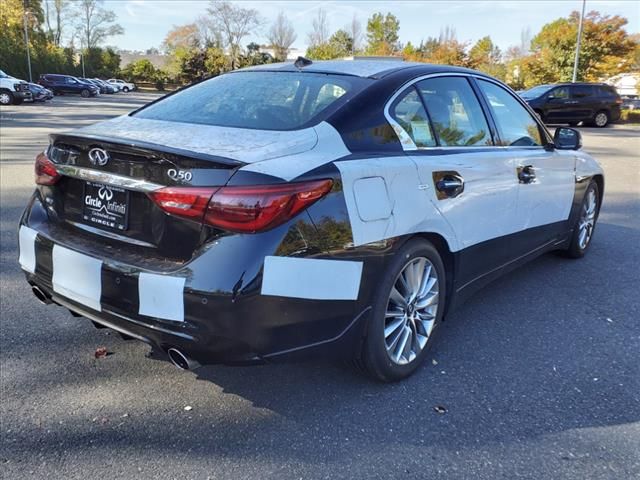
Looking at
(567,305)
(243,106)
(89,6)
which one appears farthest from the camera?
(89,6)

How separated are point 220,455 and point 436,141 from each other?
195 cm

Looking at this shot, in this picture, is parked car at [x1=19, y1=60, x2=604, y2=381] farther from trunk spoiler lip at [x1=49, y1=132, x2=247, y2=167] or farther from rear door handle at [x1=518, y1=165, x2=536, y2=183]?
rear door handle at [x1=518, y1=165, x2=536, y2=183]

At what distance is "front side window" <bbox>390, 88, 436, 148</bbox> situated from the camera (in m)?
2.95

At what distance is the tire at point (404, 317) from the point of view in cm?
269

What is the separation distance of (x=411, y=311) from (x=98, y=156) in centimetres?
172

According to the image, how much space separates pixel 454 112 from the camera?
11.2 ft

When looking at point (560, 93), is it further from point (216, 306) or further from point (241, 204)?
point (216, 306)

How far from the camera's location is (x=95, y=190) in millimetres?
2582

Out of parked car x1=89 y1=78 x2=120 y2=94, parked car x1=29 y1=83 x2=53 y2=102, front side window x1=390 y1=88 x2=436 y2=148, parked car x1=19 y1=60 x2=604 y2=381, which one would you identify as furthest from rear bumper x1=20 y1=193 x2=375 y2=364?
parked car x1=89 y1=78 x2=120 y2=94

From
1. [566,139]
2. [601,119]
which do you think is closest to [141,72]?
[601,119]

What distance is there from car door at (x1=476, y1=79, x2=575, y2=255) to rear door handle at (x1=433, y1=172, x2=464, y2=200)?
0.75 meters

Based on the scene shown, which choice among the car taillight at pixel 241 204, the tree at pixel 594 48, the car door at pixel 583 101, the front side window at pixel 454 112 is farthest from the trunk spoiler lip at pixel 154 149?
the tree at pixel 594 48

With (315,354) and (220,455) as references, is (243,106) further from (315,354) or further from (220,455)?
(220,455)

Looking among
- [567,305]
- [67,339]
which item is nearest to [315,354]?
[67,339]
